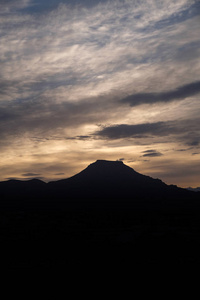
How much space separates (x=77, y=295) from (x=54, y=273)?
14.3 feet

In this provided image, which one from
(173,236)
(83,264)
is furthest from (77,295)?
(173,236)

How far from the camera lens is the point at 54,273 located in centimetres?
1814

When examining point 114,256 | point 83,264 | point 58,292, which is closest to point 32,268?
point 83,264

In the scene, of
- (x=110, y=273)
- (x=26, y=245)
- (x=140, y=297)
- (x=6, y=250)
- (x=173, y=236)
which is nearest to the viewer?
(x=140, y=297)

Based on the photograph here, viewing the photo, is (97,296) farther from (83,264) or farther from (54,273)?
(83,264)

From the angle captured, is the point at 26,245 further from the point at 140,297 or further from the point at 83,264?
the point at 140,297

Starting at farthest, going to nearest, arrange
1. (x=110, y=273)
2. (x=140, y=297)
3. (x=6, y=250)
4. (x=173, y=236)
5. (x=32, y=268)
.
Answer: (x=173, y=236) < (x=6, y=250) < (x=32, y=268) < (x=110, y=273) < (x=140, y=297)

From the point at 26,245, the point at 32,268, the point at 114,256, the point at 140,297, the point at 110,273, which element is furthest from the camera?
the point at 26,245

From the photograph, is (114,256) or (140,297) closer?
(140,297)

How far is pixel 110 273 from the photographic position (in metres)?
18.1

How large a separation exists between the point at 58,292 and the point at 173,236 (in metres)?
19.4

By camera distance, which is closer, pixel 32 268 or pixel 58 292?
pixel 58 292

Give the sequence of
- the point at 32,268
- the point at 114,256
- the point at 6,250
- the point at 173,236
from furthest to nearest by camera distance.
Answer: the point at 173,236 < the point at 6,250 < the point at 114,256 < the point at 32,268

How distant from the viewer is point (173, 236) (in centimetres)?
3017
